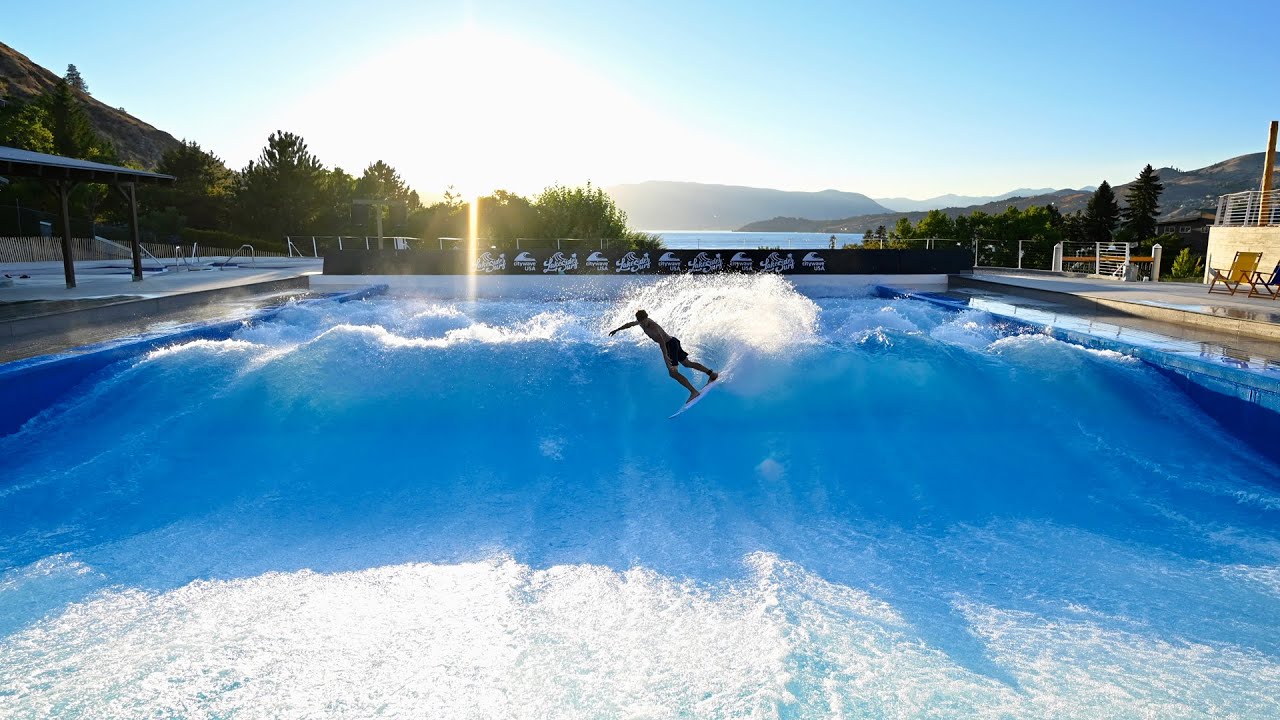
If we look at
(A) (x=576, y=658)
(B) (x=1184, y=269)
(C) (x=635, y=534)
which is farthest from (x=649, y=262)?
(A) (x=576, y=658)

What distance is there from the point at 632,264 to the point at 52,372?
50.5 ft

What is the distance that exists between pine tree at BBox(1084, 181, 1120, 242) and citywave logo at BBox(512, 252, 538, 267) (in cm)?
6639

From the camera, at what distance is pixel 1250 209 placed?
18.6m

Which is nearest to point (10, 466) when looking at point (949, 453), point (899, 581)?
point (899, 581)

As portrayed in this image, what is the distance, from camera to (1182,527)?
6.25 meters

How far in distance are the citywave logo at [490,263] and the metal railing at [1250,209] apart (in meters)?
19.4

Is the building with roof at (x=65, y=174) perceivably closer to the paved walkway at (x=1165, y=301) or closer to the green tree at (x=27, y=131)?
the paved walkway at (x=1165, y=301)

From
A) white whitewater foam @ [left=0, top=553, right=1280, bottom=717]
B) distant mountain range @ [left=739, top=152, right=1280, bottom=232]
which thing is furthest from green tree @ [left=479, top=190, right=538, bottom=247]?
distant mountain range @ [left=739, top=152, right=1280, bottom=232]

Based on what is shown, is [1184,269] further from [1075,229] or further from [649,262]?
[1075,229]

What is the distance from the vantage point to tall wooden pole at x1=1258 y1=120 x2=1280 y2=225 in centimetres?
1811

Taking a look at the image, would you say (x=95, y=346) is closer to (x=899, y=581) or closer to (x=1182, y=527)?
(x=899, y=581)

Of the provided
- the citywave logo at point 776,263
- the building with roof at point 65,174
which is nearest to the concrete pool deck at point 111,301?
the building with roof at point 65,174

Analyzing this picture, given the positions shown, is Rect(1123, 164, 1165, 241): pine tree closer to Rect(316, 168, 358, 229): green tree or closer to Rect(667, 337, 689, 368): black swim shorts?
Rect(316, 168, 358, 229): green tree

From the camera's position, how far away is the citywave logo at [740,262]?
2123cm
